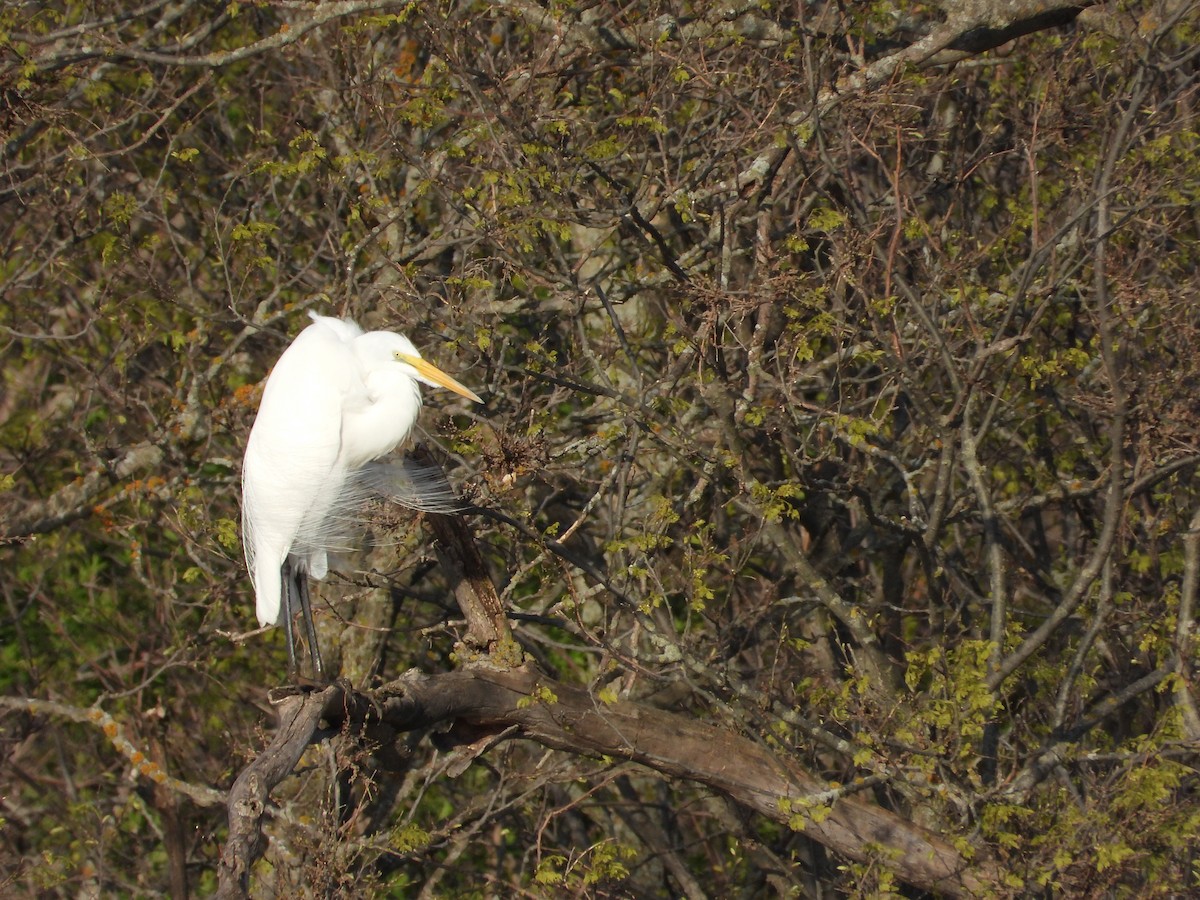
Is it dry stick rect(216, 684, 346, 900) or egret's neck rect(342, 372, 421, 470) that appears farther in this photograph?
egret's neck rect(342, 372, 421, 470)

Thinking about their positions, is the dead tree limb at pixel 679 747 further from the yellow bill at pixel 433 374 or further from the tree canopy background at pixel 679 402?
the yellow bill at pixel 433 374

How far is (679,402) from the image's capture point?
Result: 3930 millimetres

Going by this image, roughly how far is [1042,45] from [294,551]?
3.00m

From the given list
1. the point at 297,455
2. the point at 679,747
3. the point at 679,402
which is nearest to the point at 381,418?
the point at 297,455

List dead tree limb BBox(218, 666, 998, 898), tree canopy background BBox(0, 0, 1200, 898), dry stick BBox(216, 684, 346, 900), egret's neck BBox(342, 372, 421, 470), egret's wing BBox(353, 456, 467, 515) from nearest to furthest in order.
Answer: dry stick BBox(216, 684, 346, 900) → dead tree limb BBox(218, 666, 998, 898) → tree canopy background BBox(0, 0, 1200, 898) → egret's wing BBox(353, 456, 467, 515) → egret's neck BBox(342, 372, 421, 470)

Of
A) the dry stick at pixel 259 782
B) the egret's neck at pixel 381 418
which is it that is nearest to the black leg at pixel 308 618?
the egret's neck at pixel 381 418

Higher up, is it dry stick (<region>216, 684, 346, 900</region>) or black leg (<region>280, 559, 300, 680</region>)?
dry stick (<region>216, 684, 346, 900</region>)

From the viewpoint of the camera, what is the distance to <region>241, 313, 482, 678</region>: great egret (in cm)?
388

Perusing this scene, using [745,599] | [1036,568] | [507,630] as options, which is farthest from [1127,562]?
[507,630]

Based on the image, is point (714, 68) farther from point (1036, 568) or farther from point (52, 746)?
point (52, 746)

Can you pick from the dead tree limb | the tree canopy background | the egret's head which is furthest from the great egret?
the dead tree limb

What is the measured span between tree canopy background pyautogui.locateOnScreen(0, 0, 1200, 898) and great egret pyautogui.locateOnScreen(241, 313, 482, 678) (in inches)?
5.4

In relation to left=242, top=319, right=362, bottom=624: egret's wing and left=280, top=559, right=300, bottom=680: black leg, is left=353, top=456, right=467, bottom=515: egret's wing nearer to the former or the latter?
left=242, top=319, right=362, bottom=624: egret's wing

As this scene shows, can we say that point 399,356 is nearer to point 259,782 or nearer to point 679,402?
point 679,402
